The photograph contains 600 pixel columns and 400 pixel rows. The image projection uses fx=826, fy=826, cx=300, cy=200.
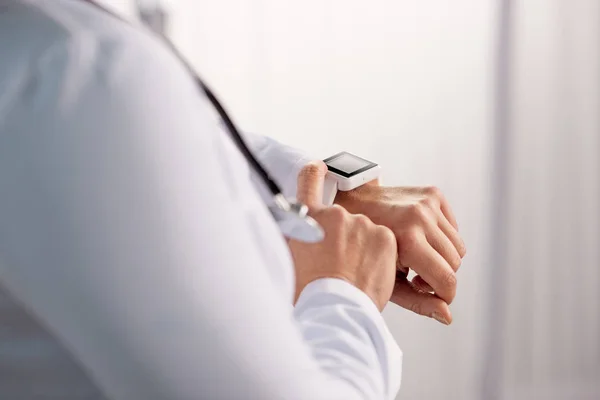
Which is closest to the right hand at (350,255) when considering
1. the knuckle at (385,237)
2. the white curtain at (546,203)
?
the knuckle at (385,237)

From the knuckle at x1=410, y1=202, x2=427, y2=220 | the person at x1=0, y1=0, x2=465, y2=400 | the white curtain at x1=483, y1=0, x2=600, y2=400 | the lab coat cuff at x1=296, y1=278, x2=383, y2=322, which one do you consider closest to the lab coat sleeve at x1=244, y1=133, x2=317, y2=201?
the knuckle at x1=410, y1=202, x2=427, y2=220

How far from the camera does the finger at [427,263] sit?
0.79 metres

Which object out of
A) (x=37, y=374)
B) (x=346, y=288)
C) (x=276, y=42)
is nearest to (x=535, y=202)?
(x=276, y=42)

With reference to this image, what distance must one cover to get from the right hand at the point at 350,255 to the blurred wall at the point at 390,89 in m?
1.69

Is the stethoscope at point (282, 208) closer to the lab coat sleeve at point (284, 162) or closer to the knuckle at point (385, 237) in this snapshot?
the knuckle at point (385, 237)

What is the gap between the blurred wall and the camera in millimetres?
2346

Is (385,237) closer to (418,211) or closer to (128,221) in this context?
(418,211)

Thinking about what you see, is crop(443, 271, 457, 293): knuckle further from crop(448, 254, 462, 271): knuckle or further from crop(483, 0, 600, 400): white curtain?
crop(483, 0, 600, 400): white curtain

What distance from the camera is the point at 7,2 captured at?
0.43 metres

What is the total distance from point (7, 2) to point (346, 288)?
0.96 ft

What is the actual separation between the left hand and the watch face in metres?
0.02

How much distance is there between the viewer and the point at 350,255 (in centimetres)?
64

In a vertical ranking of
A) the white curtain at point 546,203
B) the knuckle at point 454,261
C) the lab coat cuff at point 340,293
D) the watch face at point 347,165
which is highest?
the lab coat cuff at point 340,293

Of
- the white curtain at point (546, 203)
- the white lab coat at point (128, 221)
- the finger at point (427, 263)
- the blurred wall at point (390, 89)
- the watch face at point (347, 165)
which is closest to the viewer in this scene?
the white lab coat at point (128, 221)
